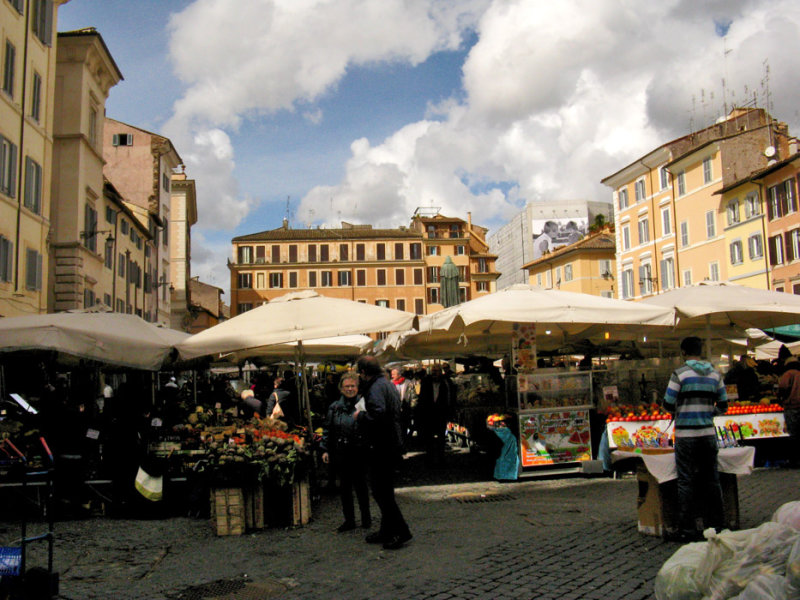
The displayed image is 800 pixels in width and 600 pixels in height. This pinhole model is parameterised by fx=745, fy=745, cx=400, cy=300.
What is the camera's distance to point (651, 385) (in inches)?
450

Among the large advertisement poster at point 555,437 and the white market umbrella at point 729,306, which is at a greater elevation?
the white market umbrella at point 729,306

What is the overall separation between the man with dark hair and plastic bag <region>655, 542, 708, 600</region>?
283 cm

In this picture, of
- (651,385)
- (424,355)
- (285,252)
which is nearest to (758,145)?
(424,355)

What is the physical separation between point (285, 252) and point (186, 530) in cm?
7170

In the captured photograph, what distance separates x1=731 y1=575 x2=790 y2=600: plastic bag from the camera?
141 inches

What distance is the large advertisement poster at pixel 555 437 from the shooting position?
10578mm

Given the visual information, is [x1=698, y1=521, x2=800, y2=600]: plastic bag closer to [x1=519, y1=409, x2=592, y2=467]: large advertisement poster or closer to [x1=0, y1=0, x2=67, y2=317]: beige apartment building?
[x1=519, y1=409, x2=592, y2=467]: large advertisement poster

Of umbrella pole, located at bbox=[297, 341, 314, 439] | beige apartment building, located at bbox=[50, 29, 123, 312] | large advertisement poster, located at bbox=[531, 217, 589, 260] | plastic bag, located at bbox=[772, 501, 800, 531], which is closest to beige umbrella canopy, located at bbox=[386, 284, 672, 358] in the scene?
umbrella pole, located at bbox=[297, 341, 314, 439]

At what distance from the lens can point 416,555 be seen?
21.0 ft

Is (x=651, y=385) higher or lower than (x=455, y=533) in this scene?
higher

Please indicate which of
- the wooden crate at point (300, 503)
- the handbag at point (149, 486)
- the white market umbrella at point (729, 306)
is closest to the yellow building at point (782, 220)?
the white market umbrella at point (729, 306)

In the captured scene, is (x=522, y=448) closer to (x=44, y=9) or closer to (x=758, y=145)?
(x=44, y=9)

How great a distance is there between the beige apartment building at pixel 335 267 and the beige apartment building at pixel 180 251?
18467 mm

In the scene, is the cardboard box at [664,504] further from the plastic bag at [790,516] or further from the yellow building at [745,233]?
the yellow building at [745,233]
